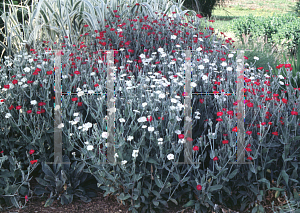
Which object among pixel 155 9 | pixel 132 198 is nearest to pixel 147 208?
pixel 132 198

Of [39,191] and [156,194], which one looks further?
[39,191]

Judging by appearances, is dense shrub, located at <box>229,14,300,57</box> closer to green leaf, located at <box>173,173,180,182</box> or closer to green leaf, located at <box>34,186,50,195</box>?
green leaf, located at <box>173,173,180,182</box>

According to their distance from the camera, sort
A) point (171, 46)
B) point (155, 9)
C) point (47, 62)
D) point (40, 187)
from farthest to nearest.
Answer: point (155, 9) → point (171, 46) → point (47, 62) → point (40, 187)

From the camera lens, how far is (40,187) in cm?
267

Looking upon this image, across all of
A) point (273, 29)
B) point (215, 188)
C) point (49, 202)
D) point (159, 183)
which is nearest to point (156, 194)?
point (159, 183)

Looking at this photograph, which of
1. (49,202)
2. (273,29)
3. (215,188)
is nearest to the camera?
(215,188)

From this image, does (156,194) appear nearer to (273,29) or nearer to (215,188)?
(215,188)

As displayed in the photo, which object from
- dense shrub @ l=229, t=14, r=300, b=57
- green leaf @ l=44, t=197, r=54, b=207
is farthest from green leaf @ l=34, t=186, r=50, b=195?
dense shrub @ l=229, t=14, r=300, b=57

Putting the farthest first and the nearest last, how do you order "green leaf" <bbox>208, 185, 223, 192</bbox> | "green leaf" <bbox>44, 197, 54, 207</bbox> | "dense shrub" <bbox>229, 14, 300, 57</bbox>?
"dense shrub" <bbox>229, 14, 300, 57</bbox> < "green leaf" <bbox>44, 197, 54, 207</bbox> < "green leaf" <bbox>208, 185, 223, 192</bbox>

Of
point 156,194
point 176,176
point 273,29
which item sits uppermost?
point 273,29

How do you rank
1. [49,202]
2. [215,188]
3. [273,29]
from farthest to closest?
[273,29] → [49,202] → [215,188]

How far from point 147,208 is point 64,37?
275cm

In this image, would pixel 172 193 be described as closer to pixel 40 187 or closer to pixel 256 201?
pixel 256 201

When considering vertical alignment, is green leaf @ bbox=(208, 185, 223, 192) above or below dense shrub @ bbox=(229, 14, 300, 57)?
below
